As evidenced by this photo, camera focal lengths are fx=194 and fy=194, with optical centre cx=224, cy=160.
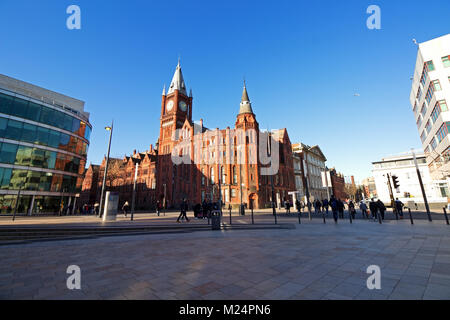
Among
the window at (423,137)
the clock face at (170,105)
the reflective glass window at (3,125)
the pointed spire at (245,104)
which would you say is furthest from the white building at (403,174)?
the reflective glass window at (3,125)

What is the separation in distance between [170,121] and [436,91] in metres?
53.0

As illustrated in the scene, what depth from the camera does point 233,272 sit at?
14.3 feet

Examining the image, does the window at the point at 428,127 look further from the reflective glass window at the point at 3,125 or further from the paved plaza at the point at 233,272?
the reflective glass window at the point at 3,125

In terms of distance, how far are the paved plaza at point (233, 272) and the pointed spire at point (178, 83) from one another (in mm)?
57492

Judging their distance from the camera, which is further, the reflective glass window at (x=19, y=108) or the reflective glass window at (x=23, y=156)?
the reflective glass window at (x=19, y=108)

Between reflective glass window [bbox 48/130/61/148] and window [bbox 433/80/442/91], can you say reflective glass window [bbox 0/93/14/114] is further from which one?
window [bbox 433/80/442/91]

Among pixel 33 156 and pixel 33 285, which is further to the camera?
pixel 33 156

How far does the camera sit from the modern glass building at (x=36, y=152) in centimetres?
2550

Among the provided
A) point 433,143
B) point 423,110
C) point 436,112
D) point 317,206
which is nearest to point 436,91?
point 436,112

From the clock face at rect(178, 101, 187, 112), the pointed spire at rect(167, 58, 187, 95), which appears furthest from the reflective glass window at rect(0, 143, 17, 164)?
the pointed spire at rect(167, 58, 187, 95)

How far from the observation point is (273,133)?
5978 centimetres

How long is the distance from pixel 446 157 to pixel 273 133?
38.3 m

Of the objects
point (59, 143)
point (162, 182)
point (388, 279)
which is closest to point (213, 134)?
point (162, 182)
